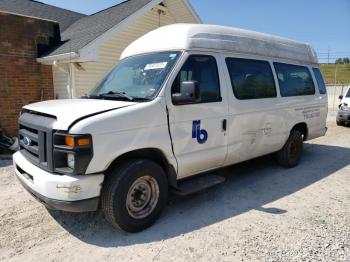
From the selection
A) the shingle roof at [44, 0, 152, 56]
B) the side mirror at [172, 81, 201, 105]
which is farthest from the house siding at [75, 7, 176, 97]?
the side mirror at [172, 81, 201, 105]

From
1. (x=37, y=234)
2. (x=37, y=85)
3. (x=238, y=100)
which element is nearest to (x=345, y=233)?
(x=238, y=100)

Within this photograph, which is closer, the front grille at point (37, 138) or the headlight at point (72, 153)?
the headlight at point (72, 153)

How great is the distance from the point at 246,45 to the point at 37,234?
4111mm

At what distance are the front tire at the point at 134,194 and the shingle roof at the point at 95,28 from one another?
6172 mm

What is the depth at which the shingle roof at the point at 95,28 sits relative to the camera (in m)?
9.17

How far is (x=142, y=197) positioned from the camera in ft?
12.3

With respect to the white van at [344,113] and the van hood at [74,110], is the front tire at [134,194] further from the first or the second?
the white van at [344,113]

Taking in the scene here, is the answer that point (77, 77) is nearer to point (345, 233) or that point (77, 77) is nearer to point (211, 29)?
point (211, 29)

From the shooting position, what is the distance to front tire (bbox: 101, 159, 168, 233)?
11.1 feet

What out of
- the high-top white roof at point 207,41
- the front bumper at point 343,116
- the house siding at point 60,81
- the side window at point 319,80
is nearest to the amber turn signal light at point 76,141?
the high-top white roof at point 207,41

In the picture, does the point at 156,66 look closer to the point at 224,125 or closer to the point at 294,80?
the point at 224,125

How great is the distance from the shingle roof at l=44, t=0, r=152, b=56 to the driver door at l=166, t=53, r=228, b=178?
560 cm

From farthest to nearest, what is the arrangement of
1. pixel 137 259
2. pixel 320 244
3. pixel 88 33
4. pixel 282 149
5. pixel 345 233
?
1. pixel 88 33
2. pixel 282 149
3. pixel 345 233
4. pixel 320 244
5. pixel 137 259

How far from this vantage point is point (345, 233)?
3.61m
